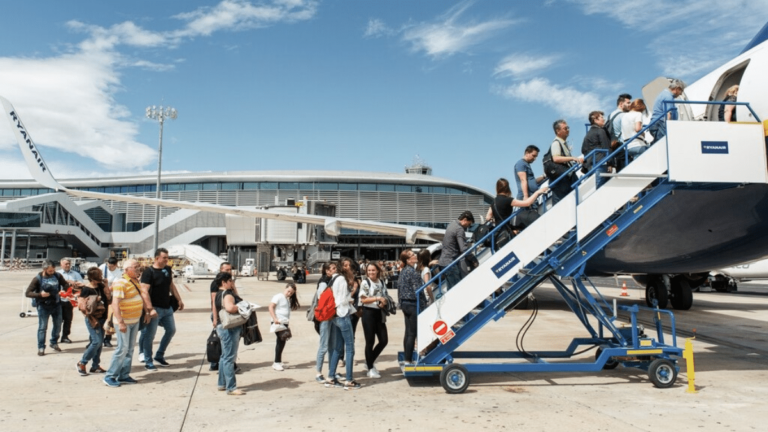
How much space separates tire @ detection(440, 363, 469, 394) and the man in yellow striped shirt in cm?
437

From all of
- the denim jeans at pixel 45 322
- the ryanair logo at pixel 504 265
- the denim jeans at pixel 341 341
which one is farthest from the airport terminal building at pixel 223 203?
the ryanair logo at pixel 504 265

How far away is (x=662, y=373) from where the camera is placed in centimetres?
712

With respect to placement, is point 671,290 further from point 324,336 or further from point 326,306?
point 326,306

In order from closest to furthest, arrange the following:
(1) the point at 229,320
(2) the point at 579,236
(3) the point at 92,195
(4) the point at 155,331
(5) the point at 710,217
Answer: (1) the point at 229,320, (2) the point at 579,236, (4) the point at 155,331, (5) the point at 710,217, (3) the point at 92,195

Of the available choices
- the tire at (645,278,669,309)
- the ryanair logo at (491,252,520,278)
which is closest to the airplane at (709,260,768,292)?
the tire at (645,278,669,309)

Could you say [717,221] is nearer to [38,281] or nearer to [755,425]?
[755,425]

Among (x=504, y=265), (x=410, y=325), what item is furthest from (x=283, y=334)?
(x=504, y=265)

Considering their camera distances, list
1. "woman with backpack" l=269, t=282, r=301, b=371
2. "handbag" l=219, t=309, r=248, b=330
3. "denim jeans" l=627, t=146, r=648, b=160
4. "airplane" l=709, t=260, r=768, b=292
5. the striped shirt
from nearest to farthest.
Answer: "handbag" l=219, t=309, r=248, b=330 < the striped shirt < "denim jeans" l=627, t=146, r=648, b=160 < "woman with backpack" l=269, t=282, r=301, b=371 < "airplane" l=709, t=260, r=768, b=292

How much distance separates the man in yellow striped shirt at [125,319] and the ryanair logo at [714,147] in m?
8.02

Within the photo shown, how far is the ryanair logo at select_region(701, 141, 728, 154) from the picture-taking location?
274 inches

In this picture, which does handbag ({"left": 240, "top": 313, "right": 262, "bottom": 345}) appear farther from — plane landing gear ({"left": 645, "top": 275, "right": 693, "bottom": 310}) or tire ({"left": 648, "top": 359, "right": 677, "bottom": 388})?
plane landing gear ({"left": 645, "top": 275, "right": 693, "bottom": 310})

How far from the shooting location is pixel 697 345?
418 inches

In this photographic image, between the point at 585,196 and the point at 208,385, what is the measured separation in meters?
5.99

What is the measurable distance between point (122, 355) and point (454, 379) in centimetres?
458
